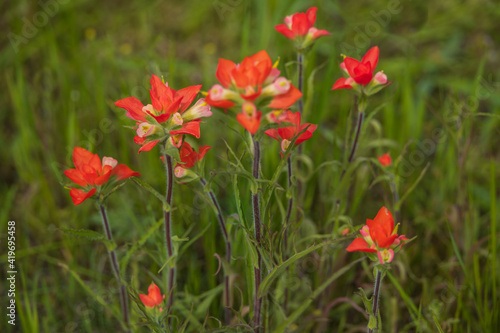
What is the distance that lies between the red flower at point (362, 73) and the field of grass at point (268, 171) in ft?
0.43

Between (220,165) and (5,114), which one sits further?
(5,114)

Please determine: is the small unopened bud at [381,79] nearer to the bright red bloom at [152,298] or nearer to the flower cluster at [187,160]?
the flower cluster at [187,160]

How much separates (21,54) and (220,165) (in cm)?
133

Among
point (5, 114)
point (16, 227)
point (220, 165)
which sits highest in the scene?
point (5, 114)

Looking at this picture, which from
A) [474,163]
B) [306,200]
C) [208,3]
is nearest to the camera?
[306,200]

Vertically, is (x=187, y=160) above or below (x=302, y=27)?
below

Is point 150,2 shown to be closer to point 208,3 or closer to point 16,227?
point 208,3

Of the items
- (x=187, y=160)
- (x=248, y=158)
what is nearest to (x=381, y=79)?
(x=248, y=158)

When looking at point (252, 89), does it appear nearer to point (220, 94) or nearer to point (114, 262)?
point (220, 94)

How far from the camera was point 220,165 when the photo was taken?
1758 millimetres

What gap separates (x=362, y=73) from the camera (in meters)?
0.97

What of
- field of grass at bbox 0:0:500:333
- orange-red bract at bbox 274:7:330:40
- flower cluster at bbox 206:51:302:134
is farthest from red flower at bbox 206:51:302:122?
orange-red bract at bbox 274:7:330:40

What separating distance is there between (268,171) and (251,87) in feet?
2.76

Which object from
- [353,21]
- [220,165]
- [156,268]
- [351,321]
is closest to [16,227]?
[156,268]
